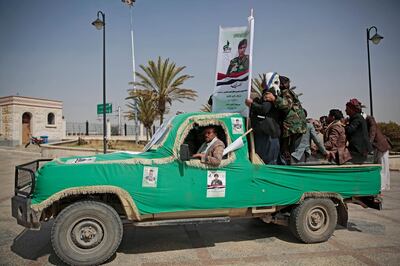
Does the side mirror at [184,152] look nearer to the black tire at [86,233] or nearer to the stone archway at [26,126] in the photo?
the black tire at [86,233]

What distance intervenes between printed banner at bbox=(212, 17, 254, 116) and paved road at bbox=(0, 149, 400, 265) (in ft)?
7.37

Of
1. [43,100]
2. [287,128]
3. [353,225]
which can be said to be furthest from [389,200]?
[43,100]

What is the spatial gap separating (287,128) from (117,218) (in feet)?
10.2

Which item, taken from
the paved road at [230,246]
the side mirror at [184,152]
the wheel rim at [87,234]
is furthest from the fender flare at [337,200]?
the wheel rim at [87,234]

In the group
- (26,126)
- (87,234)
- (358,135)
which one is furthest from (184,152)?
(26,126)

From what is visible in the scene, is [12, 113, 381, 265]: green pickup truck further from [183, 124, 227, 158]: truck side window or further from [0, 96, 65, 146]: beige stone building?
[0, 96, 65, 146]: beige stone building

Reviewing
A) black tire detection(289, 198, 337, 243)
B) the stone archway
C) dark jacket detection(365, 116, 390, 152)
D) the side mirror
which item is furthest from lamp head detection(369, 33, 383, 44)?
the stone archway

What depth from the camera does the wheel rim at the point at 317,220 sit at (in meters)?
5.36

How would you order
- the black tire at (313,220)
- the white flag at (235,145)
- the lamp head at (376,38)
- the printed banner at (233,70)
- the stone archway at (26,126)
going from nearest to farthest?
the white flag at (235,145) < the black tire at (313,220) < the printed banner at (233,70) < the lamp head at (376,38) < the stone archway at (26,126)

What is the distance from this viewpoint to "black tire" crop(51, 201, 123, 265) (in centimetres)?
420

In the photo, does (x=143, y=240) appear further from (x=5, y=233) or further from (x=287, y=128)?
(x=287, y=128)

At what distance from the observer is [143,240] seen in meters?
5.49

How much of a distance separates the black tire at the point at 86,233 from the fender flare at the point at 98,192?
7.9 inches

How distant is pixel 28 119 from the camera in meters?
40.8
